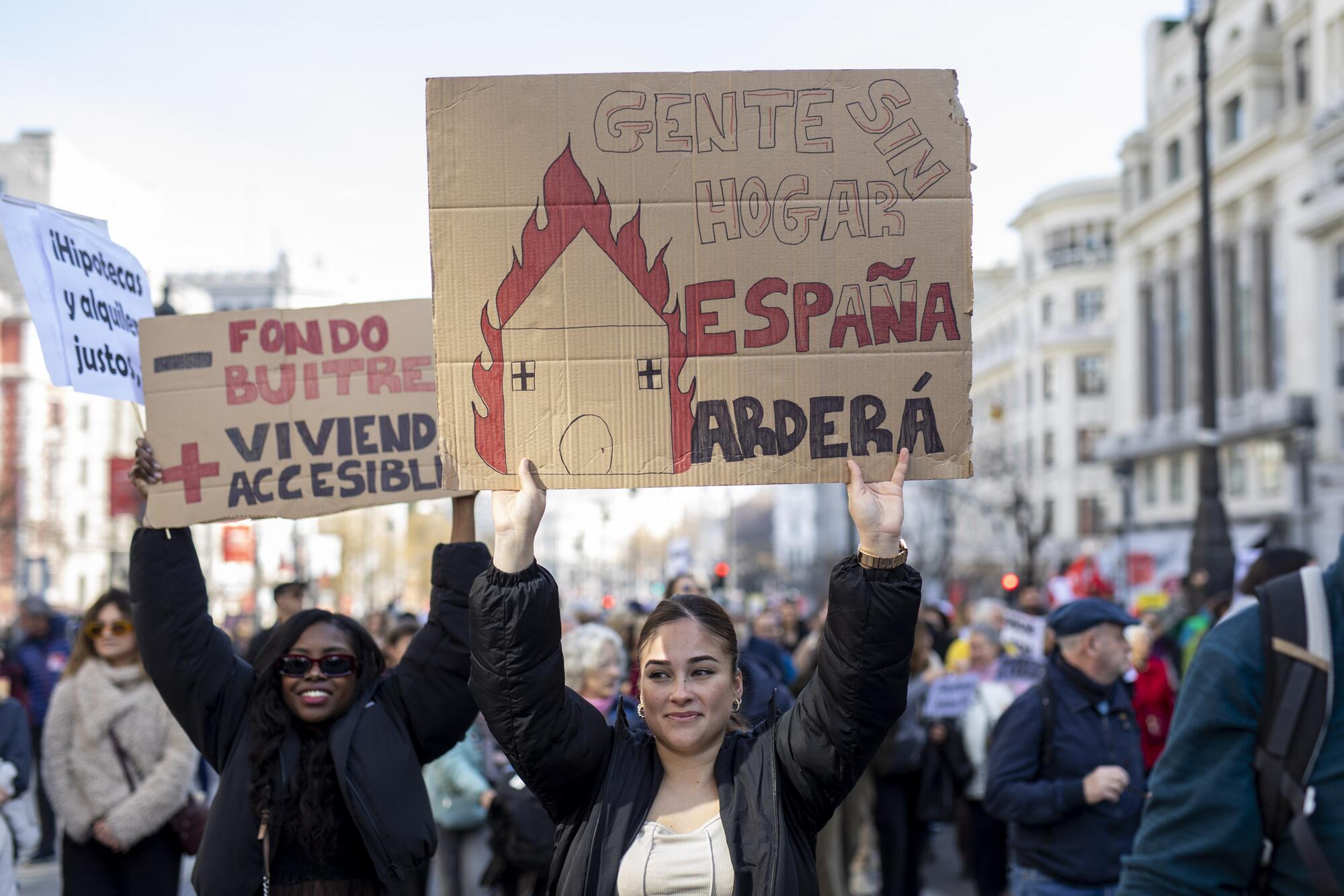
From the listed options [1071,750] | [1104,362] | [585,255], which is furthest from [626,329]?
[1104,362]

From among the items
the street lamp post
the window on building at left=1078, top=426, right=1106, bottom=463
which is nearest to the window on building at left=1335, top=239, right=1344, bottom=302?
the street lamp post

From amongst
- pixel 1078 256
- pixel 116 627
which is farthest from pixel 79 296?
pixel 1078 256

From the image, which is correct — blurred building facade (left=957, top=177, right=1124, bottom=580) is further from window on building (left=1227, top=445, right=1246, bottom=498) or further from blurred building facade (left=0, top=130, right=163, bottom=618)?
blurred building facade (left=0, top=130, right=163, bottom=618)

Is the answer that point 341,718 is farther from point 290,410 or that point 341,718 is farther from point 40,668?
point 40,668

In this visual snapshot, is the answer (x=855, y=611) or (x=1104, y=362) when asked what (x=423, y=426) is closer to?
(x=855, y=611)

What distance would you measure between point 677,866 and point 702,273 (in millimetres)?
1472

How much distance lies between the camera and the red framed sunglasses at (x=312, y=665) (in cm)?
450

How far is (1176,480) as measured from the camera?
57500 millimetres

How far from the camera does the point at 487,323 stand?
357 cm

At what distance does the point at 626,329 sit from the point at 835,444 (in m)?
0.61

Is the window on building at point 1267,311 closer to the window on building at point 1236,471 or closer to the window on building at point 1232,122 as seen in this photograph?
the window on building at point 1236,471

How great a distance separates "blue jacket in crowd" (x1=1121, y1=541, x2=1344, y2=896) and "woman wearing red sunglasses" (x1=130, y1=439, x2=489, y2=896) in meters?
2.33

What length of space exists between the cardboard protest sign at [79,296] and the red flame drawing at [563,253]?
6.05ft

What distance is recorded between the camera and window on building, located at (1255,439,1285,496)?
4650 centimetres
